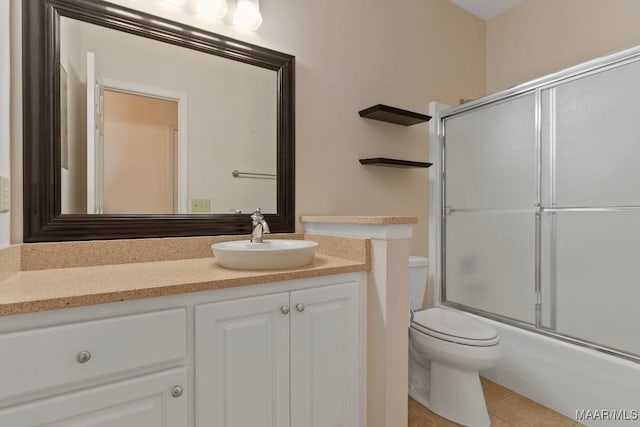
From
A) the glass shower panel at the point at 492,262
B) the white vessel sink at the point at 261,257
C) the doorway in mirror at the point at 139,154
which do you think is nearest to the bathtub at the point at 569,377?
the glass shower panel at the point at 492,262

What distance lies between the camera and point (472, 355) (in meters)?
1.55

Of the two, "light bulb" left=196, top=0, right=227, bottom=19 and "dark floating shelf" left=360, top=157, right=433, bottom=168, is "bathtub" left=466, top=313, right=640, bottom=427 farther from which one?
"light bulb" left=196, top=0, right=227, bottom=19

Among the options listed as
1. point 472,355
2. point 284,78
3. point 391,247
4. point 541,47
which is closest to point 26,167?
point 284,78

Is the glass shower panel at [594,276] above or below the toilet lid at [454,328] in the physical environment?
above

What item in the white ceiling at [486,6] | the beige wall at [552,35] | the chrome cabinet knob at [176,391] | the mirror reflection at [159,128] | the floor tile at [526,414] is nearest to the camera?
the chrome cabinet knob at [176,391]

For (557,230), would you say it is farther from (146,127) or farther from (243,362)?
(146,127)

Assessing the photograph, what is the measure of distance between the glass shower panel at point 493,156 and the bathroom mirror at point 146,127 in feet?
4.31

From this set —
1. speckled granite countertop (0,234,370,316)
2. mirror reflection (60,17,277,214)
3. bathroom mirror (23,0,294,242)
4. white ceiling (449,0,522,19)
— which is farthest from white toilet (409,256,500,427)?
white ceiling (449,0,522,19)

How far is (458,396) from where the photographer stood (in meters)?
1.64

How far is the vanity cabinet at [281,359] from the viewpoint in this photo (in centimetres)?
102

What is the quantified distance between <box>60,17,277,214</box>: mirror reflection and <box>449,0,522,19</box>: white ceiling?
185 cm

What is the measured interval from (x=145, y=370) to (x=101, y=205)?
0.73 meters

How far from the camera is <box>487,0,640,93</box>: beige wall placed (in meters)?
2.03

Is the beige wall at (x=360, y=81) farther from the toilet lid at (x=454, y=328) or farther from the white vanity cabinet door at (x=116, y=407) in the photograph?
the white vanity cabinet door at (x=116, y=407)
